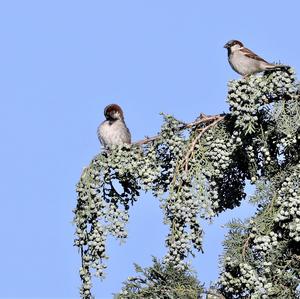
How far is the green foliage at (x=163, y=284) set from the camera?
478 cm

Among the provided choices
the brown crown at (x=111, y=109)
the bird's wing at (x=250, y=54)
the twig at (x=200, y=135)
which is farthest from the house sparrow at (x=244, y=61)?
the twig at (x=200, y=135)

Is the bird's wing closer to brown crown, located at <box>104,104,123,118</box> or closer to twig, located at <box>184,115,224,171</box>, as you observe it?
brown crown, located at <box>104,104,123,118</box>

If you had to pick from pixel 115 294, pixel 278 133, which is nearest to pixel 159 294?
pixel 115 294

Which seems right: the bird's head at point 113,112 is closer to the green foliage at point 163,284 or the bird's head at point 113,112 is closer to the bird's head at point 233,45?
the bird's head at point 233,45

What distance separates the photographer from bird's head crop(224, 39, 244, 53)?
24.9 ft

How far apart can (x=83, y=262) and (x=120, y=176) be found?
0.71 m

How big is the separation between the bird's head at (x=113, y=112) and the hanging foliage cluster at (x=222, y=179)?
6.71 feet

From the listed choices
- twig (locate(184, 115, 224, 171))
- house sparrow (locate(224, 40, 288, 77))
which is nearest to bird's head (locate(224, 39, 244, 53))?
house sparrow (locate(224, 40, 288, 77))

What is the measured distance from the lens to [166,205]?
4.95m

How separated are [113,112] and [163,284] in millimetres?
2965

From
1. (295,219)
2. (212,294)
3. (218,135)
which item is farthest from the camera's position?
(218,135)

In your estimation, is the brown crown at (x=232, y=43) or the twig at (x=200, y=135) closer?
the twig at (x=200, y=135)

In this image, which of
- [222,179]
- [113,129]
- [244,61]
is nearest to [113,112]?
[113,129]

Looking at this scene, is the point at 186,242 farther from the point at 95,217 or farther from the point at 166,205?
the point at 95,217
